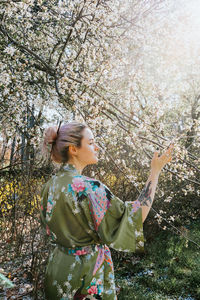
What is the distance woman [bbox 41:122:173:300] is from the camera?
56.2 inches

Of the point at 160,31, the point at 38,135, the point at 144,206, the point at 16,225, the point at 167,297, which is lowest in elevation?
the point at 167,297

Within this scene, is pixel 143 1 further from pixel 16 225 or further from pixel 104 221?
pixel 104 221

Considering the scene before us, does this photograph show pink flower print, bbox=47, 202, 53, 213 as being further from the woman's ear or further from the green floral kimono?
the woman's ear

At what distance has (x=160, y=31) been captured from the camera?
7.11 metres

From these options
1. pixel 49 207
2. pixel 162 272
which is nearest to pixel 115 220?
pixel 49 207

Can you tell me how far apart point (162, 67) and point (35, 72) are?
7.26m

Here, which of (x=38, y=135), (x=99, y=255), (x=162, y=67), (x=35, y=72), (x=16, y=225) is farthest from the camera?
(x=162, y=67)

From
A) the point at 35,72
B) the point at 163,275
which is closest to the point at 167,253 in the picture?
the point at 163,275

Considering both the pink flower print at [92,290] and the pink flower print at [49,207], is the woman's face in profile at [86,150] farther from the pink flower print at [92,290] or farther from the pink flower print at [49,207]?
the pink flower print at [92,290]

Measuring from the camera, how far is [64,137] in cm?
161

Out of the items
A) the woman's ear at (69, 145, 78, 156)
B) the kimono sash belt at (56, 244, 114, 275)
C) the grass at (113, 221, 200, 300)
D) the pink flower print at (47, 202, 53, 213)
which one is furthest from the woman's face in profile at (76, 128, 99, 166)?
the grass at (113, 221, 200, 300)

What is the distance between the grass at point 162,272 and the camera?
3955 mm

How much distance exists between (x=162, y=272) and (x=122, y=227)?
3707 millimetres

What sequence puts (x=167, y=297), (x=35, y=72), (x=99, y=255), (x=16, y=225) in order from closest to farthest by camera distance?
(x=99, y=255) < (x=167, y=297) < (x=16, y=225) < (x=35, y=72)
